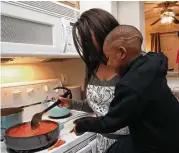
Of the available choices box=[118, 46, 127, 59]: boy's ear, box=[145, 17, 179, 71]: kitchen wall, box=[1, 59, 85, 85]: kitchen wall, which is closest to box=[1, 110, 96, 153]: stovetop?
box=[1, 59, 85, 85]: kitchen wall

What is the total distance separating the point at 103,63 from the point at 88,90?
0.17 metres

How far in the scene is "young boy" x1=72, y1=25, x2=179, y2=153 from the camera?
2.35 ft

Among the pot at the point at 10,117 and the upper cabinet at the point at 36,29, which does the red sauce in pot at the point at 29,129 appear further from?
the upper cabinet at the point at 36,29

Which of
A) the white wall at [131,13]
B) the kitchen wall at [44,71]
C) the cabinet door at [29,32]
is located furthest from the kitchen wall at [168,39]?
the cabinet door at [29,32]

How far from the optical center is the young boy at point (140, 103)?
72cm

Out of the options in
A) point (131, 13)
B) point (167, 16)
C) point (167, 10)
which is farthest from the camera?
point (167, 16)

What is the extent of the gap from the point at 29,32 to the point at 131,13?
3.55 feet

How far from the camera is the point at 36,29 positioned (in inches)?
48.9

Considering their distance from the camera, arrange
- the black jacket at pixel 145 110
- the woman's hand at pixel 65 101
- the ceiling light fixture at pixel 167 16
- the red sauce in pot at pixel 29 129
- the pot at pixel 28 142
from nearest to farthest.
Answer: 1. the black jacket at pixel 145 110
2. the pot at pixel 28 142
3. the red sauce in pot at pixel 29 129
4. the woman's hand at pixel 65 101
5. the ceiling light fixture at pixel 167 16

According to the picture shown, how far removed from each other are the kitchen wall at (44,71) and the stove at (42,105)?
0.27ft

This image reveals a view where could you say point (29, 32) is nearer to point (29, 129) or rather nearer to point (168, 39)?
point (29, 129)

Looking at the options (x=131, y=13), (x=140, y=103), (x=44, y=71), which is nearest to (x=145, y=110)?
(x=140, y=103)

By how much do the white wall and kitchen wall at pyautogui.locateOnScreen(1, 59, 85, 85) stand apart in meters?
0.60

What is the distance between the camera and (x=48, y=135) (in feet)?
3.51
